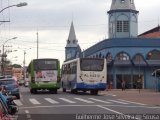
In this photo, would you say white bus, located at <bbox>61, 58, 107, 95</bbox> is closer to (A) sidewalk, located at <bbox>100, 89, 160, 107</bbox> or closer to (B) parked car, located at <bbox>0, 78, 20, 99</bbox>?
(A) sidewalk, located at <bbox>100, 89, 160, 107</bbox>

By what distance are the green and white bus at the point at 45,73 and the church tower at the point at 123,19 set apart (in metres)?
33.8

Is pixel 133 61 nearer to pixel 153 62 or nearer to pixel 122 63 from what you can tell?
pixel 122 63

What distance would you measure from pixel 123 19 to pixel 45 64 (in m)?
34.8

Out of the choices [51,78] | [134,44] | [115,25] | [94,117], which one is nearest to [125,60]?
[134,44]

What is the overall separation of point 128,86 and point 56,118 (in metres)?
54.2

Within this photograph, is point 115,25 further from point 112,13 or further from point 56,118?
point 56,118

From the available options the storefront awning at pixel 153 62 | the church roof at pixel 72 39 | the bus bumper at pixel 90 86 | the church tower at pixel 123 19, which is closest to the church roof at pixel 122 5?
the church tower at pixel 123 19

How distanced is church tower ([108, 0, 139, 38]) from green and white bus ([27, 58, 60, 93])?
33.8 m

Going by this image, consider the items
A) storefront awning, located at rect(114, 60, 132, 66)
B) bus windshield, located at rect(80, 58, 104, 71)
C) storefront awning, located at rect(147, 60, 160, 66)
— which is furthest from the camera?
storefront awning, located at rect(147, 60, 160, 66)

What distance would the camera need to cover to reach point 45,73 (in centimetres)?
4722

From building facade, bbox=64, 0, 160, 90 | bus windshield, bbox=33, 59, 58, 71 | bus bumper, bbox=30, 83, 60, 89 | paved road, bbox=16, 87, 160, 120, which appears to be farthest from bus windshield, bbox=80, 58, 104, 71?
building facade, bbox=64, 0, 160, 90

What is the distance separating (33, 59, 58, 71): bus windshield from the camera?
156ft

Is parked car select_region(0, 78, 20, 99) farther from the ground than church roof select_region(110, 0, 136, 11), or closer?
closer

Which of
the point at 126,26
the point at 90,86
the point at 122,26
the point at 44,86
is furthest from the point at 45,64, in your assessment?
the point at 126,26
